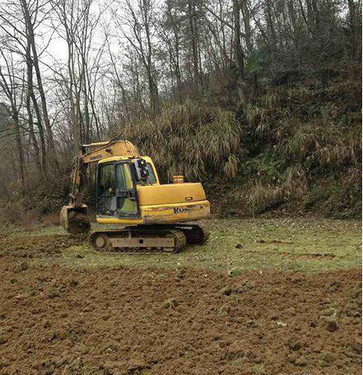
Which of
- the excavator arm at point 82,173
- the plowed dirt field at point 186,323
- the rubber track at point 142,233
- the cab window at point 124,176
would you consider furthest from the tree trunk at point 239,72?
the plowed dirt field at point 186,323

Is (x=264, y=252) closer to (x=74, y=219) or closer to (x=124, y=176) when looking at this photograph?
(x=124, y=176)

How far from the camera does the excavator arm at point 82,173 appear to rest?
369 inches

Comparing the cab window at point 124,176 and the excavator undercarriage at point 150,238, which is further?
the cab window at point 124,176

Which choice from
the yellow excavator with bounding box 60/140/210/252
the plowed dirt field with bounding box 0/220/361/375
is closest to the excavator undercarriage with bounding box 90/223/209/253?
the yellow excavator with bounding box 60/140/210/252

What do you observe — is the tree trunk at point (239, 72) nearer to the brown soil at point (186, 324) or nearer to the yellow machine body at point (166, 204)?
the yellow machine body at point (166, 204)

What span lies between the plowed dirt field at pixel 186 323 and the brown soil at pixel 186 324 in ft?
0.03

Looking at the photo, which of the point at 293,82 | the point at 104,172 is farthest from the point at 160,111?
the point at 104,172

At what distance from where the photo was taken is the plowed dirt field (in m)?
3.55

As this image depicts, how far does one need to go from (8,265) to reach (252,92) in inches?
467

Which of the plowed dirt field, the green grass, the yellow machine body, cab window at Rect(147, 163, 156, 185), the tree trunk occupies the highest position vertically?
the tree trunk

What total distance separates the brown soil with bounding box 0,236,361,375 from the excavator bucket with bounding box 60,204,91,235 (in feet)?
11.2

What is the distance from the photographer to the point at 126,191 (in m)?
8.70

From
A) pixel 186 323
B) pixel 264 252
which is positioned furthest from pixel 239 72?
pixel 186 323

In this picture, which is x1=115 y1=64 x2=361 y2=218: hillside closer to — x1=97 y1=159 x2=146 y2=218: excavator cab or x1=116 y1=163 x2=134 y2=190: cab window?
x1=97 y1=159 x2=146 y2=218: excavator cab
